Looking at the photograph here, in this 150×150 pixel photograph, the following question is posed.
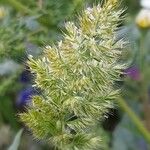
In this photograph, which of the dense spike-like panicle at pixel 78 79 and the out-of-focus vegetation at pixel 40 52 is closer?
the dense spike-like panicle at pixel 78 79

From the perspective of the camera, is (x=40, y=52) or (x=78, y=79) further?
(x=40, y=52)

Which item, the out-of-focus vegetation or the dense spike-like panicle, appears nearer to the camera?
the dense spike-like panicle

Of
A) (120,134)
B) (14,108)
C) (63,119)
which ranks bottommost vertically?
(120,134)

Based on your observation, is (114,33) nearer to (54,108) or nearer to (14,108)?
(54,108)

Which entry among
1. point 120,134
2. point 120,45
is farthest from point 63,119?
point 120,134
